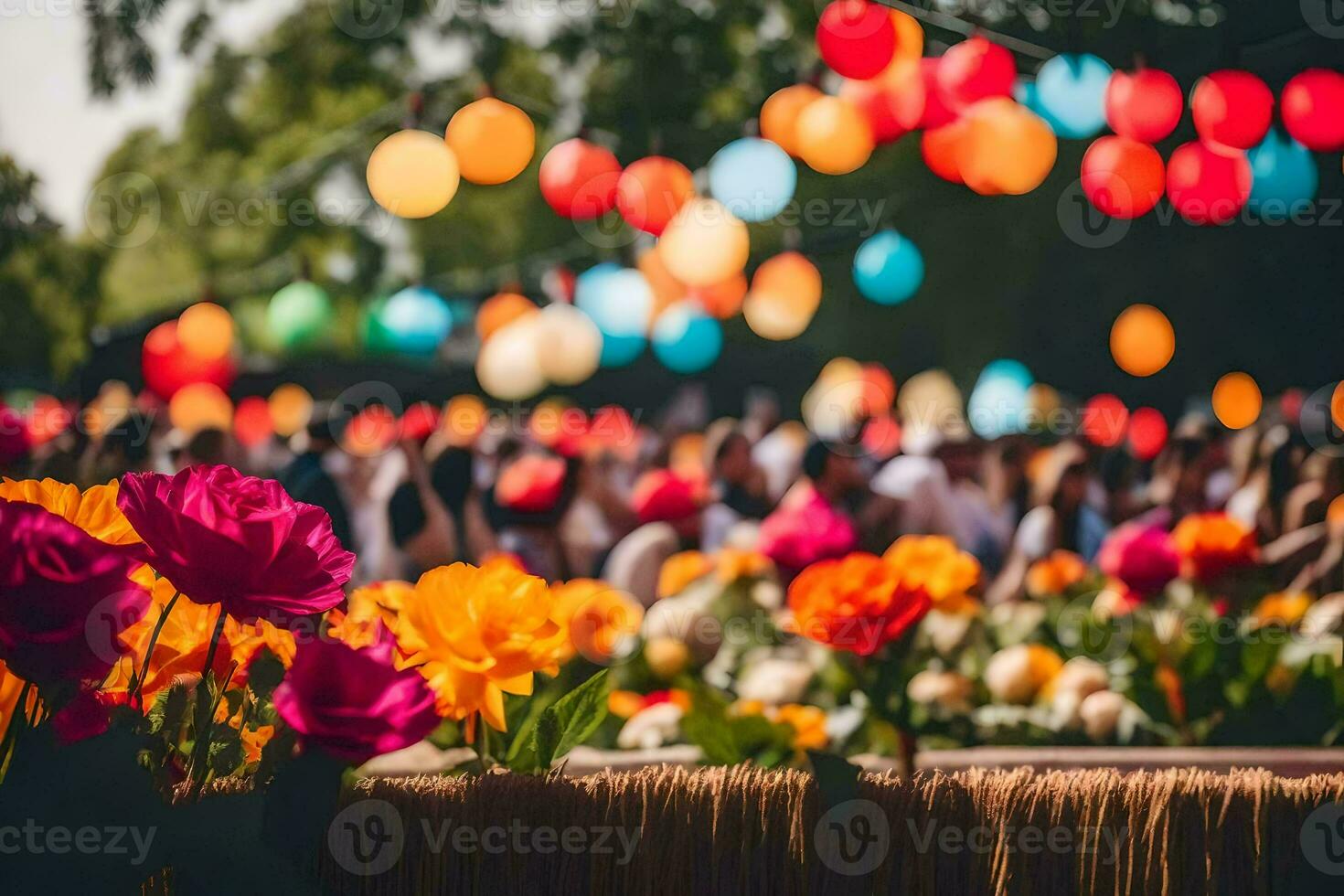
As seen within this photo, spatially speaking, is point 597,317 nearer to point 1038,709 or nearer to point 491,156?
point 491,156

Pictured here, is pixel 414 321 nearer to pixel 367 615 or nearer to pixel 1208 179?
pixel 1208 179

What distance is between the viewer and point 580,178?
412 cm

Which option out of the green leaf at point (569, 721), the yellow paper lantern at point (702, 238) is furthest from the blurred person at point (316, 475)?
the green leaf at point (569, 721)

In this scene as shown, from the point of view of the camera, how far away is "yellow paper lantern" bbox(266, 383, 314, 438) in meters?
10.3

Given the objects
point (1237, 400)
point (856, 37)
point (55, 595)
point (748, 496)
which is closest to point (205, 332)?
point (748, 496)

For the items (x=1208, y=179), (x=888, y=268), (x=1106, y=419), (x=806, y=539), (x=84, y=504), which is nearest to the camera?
(x=84, y=504)

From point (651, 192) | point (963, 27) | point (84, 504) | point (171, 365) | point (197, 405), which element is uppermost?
point (963, 27)

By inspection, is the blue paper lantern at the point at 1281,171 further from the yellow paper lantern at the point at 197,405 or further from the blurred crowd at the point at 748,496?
the yellow paper lantern at the point at 197,405

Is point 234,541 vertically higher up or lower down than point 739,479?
lower down

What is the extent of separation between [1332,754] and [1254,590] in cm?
128

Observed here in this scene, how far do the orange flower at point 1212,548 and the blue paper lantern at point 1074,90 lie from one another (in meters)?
1.66

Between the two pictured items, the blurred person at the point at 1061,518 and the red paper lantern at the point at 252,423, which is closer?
the blurred person at the point at 1061,518

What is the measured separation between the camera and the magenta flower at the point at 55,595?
0.72 m

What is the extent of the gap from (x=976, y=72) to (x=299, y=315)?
335 centimetres
